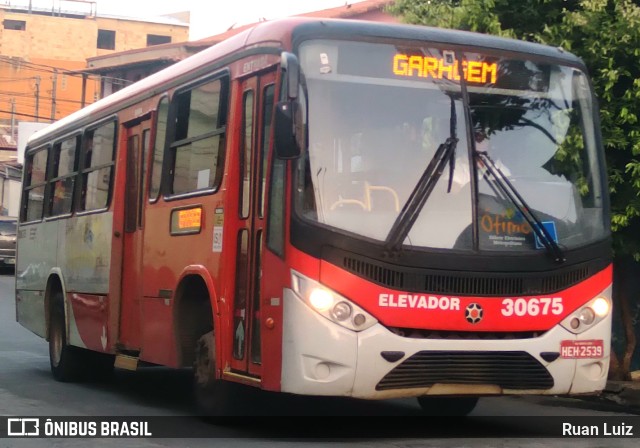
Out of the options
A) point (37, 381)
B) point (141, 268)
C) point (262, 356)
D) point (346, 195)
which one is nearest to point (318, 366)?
point (262, 356)

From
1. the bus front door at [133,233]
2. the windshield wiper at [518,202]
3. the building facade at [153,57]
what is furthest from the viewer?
the building facade at [153,57]

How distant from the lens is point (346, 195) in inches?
327

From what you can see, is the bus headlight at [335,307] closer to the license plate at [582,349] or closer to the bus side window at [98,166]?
the license plate at [582,349]

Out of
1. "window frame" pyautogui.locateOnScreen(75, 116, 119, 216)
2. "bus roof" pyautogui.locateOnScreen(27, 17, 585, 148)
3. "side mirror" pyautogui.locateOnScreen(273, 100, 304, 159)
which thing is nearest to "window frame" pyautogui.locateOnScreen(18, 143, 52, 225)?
"window frame" pyautogui.locateOnScreen(75, 116, 119, 216)

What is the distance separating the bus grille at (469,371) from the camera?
8188 millimetres

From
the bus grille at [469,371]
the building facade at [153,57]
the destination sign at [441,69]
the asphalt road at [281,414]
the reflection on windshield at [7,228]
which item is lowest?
the asphalt road at [281,414]

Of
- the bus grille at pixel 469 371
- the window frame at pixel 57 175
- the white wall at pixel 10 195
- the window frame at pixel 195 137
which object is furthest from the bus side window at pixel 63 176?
the white wall at pixel 10 195

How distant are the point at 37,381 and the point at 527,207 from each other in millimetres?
7043

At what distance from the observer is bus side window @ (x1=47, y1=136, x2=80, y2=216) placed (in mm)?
14250

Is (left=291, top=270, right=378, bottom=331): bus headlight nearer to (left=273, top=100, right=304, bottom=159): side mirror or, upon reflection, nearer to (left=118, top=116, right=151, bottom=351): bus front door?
(left=273, top=100, right=304, bottom=159): side mirror

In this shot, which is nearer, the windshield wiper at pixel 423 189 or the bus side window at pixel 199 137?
the windshield wiper at pixel 423 189

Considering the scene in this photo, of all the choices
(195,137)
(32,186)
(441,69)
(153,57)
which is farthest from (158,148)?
(153,57)

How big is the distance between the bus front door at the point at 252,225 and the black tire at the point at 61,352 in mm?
5307

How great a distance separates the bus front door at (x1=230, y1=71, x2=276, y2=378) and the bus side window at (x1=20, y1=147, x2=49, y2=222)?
715 centimetres
